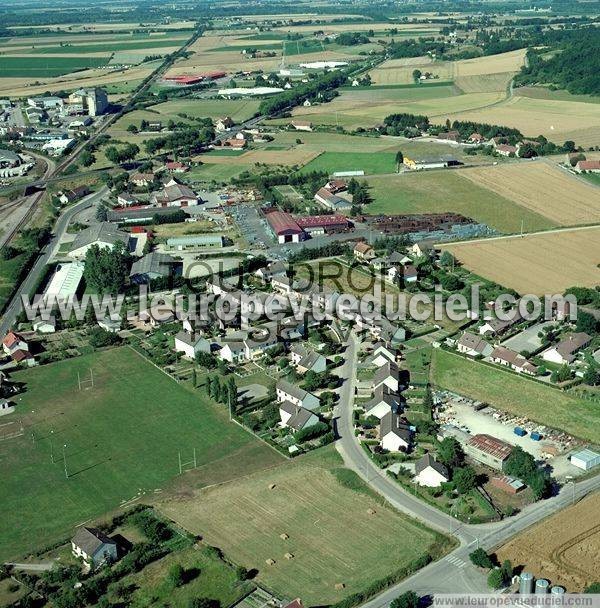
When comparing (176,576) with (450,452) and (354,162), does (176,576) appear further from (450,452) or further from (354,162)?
(354,162)

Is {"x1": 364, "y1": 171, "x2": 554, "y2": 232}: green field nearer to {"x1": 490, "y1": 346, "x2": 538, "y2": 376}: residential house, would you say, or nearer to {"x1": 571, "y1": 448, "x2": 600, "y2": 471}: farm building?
{"x1": 490, "y1": 346, "x2": 538, "y2": 376}: residential house

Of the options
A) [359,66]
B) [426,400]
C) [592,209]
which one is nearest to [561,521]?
[426,400]

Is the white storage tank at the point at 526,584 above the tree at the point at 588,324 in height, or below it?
below

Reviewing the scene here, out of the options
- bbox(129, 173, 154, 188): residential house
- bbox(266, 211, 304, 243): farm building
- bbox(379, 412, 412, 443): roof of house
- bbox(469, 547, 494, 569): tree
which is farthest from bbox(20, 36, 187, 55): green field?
bbox(469, 547, 494, 569): tree

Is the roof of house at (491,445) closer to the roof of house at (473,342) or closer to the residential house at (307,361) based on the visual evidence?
the roof of house at (473,342)

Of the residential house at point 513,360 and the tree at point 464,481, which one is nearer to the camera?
the tree at point 464,481

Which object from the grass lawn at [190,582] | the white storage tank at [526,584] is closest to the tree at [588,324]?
the white storage tank at [526,584]

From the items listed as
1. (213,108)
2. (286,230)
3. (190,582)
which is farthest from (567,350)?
(213,108)
